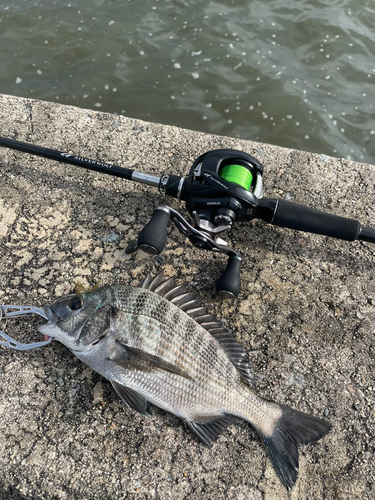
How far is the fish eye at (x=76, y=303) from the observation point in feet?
7.60

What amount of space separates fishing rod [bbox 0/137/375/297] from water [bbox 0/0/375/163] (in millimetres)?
2490

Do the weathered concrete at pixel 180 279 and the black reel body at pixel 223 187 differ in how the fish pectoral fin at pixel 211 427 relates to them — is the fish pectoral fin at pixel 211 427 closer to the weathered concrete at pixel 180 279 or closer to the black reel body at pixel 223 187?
the weathered concrete at pixel 180 279

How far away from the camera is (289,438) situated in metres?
2.25

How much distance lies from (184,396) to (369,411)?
1185 millimetres

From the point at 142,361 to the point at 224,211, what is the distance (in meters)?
1.04

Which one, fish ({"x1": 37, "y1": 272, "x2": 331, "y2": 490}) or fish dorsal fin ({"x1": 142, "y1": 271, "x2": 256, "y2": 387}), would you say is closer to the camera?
fish ({"x1": 37, "y1": 272, "x2": 331, "y2": 490})

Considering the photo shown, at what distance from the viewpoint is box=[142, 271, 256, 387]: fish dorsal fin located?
241cm

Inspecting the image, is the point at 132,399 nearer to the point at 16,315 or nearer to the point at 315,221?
the point at 16,315

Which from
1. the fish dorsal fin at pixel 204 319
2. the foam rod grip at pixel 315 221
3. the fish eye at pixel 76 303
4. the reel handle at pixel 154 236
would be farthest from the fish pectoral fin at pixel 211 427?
the foam rod grip at pixel 315 221

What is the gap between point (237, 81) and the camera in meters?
5.32

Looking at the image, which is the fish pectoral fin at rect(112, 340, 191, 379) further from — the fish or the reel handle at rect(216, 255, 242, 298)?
the reel handle at rect(216, 255, 242, 298)

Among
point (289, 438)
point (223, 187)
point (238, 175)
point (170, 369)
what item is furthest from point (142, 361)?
point (238, 175)

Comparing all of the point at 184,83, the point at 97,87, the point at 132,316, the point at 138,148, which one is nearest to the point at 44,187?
the point at 138,148

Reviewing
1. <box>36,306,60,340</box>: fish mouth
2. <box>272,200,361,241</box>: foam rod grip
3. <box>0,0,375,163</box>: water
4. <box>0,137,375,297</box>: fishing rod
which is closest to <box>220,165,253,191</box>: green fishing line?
<box>0,137,375,297</box>: fishing rod
